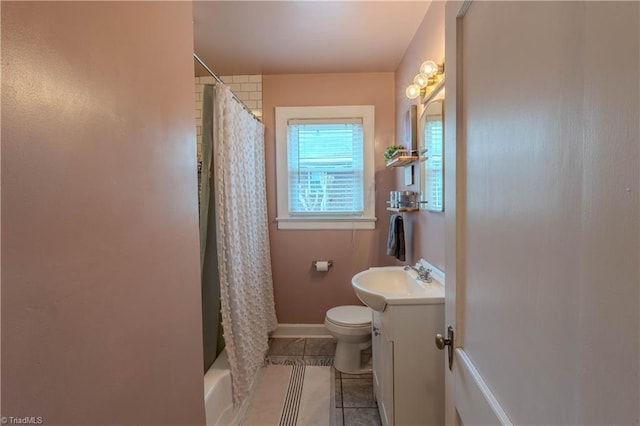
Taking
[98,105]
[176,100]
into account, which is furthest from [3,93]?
[176,100]

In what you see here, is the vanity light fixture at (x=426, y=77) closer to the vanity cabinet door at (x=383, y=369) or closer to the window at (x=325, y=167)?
the window at (x=325, y=167)

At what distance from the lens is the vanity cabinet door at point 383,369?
5.00ft

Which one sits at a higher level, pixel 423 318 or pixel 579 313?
pixel 579 313

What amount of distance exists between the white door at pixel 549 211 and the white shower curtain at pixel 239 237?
1.39m

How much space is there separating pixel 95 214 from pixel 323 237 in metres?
2.31

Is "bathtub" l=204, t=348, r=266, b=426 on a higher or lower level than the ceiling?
lower

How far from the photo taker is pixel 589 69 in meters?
0.42

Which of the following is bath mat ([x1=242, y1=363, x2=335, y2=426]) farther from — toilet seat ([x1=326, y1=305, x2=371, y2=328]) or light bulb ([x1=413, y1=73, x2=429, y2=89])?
light bulb ([x1=413, y1=73, x2=429, y2=89])

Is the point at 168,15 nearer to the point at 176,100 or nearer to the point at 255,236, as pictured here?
the point at 176,100

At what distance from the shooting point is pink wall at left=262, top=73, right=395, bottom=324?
113 inches

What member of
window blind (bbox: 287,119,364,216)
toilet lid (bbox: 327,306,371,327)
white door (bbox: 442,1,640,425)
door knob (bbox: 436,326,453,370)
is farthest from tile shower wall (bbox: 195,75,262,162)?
door knob (bbox: 436,326,453,370)

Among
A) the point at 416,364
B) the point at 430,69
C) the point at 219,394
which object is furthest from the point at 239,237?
the point at 430,69

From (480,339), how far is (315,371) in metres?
1.94

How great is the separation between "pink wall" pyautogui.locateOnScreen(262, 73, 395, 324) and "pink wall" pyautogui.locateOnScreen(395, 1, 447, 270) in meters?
0.19
